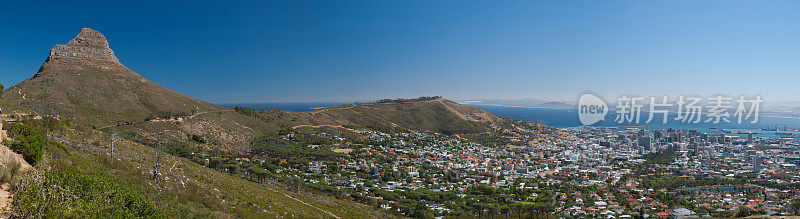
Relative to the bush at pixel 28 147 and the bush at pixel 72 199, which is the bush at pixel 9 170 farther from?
the bush at pixel 28 147

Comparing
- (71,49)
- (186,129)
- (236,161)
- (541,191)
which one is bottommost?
(541,191)

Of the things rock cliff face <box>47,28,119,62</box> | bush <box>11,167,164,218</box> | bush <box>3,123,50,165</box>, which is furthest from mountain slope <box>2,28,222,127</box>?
bush <box>11,167,164,218</box>

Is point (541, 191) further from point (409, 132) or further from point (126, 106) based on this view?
point (126, 106)

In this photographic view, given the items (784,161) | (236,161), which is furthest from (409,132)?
(784,161)

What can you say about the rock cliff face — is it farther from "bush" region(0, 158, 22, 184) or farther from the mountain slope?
"bush" region(0, 158, 22, 184)

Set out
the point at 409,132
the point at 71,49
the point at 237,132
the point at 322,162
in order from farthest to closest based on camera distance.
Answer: the point at 409,132
the point at 71,49
the point at 237,132
the point at 322,162

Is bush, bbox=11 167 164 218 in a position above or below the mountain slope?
below

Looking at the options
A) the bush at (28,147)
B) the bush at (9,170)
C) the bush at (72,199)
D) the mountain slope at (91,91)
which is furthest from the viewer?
the mountain slope at (91,91)

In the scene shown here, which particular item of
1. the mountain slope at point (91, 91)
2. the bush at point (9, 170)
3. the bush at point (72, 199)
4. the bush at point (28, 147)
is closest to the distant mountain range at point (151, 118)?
the mountain slope at point (91, 91)
